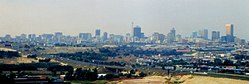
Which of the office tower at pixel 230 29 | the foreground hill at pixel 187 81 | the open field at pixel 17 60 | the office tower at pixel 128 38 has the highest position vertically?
the office tower at pixel 230 29

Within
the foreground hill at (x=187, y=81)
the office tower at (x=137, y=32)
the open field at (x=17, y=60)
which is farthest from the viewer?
the office tower at (x=137, y=32)

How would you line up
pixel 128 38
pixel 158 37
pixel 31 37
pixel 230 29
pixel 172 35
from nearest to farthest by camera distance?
pixel 158 37 → pixel 128 38 → pixel 230 29 → pixel 172 35 → pixel 31 37

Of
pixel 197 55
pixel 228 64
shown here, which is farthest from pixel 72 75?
pixel 197 55

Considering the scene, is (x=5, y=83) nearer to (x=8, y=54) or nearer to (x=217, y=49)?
(x=8, y=54)

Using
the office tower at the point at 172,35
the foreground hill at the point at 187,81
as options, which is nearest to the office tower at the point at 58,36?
the office tower at the point at 172,35

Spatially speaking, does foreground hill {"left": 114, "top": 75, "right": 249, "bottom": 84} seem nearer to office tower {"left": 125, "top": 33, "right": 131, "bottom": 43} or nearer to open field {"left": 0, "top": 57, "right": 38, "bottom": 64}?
open field {"left": 0, "top": 57, "right": 38, "bottom": 64}

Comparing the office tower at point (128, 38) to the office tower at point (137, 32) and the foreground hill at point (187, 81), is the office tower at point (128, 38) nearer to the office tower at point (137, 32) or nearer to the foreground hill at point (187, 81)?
the office tower at point (137, 32)

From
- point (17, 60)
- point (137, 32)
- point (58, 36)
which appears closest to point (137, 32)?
point (137, 32)

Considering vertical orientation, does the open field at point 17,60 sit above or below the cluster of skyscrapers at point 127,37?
below

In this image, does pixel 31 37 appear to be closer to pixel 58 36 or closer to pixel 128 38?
pixel 58 36

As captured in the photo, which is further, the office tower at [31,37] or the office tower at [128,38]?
the office tower at [31,37]

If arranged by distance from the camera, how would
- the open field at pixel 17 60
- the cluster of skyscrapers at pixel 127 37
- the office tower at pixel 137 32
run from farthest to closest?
the office tower at pixel 137 32 < the cluster of skyscrapers at pixel 127 37 < the open field at pixel 17 60
